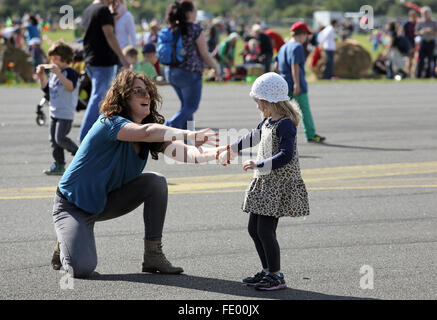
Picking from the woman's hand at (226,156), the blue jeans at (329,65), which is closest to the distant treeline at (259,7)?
the blue jeans at (329,65)

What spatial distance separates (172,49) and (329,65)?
14.0 m

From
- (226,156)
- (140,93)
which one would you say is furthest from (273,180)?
(140,93)

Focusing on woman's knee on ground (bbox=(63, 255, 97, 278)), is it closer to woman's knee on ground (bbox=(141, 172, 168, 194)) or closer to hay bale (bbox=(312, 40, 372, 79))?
woman's knee on ground (bbox=(141, 172, 168, 194))

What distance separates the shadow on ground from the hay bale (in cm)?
1973

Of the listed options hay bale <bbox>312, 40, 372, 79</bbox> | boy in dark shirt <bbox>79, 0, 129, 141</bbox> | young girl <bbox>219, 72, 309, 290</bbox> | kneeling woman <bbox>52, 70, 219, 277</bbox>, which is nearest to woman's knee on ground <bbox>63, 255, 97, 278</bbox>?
kneeling woman <bbox>52, 70, 219, 277</bbox>

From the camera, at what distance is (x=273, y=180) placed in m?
5.37

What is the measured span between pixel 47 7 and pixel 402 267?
91174 mm

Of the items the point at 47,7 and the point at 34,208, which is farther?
the point at 47,7

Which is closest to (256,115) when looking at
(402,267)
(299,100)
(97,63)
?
(299,100)

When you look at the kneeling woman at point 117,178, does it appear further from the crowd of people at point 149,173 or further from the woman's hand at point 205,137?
the woman's hand at point 205,137

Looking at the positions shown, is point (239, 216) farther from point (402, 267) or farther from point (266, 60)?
point (266, 60)

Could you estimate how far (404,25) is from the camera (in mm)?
26703
